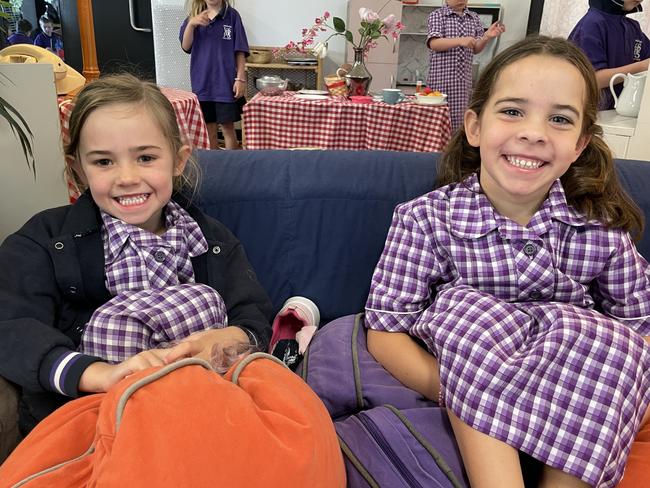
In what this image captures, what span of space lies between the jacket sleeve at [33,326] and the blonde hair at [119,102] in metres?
0.22

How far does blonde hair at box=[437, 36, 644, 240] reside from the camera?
1.10 meters

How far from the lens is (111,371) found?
87cm

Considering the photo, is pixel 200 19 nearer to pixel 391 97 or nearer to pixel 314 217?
pixel 391 97

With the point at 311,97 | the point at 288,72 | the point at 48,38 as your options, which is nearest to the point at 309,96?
the point at 311,97

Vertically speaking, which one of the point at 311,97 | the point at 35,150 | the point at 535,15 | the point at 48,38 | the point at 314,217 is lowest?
the point at 314,217

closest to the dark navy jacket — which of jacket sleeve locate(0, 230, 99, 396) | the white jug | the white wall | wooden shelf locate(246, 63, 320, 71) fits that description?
jacket sleeve locate(0, 230, 99, 396)

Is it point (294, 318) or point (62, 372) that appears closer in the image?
point (62, 372)

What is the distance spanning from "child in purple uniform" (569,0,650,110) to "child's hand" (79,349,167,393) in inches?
92.7

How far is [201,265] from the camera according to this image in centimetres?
116

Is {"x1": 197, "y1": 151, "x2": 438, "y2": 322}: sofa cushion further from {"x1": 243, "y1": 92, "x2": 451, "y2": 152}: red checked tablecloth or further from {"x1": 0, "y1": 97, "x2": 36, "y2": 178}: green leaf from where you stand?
{"x1": 243, "y1": 92, "x2": 451, "y2": 152}: red checked tablecloth

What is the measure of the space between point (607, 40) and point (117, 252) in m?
2.42

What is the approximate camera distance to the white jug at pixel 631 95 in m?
2.19

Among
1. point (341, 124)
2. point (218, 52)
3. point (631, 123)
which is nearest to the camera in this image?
point (631, 123)

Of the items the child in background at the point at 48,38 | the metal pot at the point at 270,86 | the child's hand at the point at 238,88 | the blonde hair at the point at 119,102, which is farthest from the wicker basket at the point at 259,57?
the blonde hair at the point at 119,102
